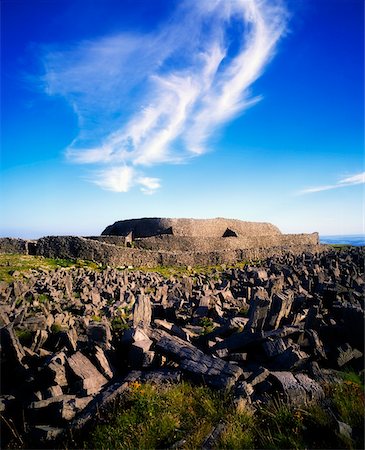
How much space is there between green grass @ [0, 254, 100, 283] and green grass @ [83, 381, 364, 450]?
47.0ft

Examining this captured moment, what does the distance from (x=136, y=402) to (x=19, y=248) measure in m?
26.7

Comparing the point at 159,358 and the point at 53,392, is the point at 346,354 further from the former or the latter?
the point at 53,392

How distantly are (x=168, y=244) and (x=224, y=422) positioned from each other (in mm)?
33569

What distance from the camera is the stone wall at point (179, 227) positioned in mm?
47438

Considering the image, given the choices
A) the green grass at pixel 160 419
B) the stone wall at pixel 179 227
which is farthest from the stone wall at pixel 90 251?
the green grass at pixel 160 419

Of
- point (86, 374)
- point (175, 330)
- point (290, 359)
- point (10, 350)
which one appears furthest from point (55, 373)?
point (290, 359)

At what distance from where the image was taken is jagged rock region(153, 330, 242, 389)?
5.48 m

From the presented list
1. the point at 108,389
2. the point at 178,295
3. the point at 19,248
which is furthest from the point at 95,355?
the point at 19,248

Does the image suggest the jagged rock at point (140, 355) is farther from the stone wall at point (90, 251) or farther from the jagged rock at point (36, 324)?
the stone wall at point (90, 251)

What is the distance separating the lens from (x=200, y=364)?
6.00m

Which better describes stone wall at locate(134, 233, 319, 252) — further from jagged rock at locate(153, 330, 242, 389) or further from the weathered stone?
jagged rock at locate(153, 330, 242, 389)

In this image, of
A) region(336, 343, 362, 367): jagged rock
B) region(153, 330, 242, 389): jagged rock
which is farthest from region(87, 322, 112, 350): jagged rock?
region(336, 343, 362, 367): jagged rock

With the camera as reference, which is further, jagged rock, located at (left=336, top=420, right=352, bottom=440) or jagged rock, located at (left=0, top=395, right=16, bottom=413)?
jagged rock, located at (left=0, top=395, right=16, bottom=413)

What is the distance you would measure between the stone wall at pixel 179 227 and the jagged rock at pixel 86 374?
3806 centimetres
